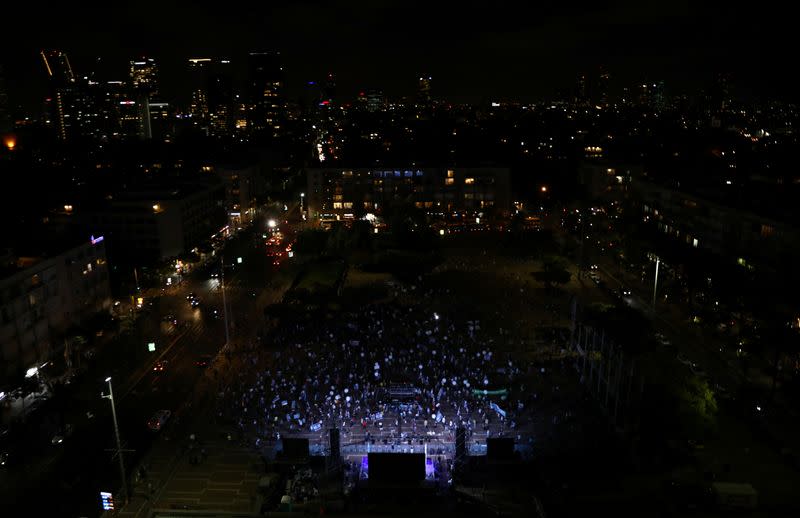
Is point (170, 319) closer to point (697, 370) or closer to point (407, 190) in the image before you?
point (697, 370)

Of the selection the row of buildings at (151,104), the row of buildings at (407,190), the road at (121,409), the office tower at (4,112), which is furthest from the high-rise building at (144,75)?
the road at (121,409)

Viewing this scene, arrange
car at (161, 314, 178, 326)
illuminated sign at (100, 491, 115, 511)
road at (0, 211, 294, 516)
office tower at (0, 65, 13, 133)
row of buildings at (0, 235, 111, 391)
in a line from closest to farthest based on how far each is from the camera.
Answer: illuminated sign at (100, 491, 115, 511) < road at (0, 211, 294, 516) < row of buildings at (0, 235, 111, 391) < car at (161, 314, 178, 326) < office tower at (0, 65, 13, 133)

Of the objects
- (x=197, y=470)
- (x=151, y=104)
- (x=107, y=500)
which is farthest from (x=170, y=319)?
(x=151, y=104)

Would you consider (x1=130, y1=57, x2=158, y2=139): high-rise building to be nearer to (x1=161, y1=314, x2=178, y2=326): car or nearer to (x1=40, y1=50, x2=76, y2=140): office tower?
(x1=40, y1=50, x2=76, y2=140): office tower

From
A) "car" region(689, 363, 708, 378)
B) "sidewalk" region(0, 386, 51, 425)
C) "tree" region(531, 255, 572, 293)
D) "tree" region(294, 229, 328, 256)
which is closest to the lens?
"sidewalk" region(0, 386, 51, 425)

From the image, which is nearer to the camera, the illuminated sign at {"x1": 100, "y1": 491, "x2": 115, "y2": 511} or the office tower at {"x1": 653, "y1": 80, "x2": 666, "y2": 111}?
the illuminated sign at {"x1": 100, "y1": 491, "x2": 115, "y2": 511}

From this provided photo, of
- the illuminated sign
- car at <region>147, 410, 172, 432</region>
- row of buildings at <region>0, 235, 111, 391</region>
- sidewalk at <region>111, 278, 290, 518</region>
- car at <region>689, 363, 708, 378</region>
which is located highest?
row of buildings at <region>0, 235, 111, 391</region>

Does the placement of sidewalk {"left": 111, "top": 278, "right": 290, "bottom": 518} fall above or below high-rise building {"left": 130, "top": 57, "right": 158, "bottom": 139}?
below

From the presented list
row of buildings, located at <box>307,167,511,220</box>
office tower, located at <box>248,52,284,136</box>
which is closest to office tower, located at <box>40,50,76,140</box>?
office tower, located at <box>248,52,284,136</box>

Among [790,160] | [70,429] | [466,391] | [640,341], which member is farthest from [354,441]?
[790,160]
